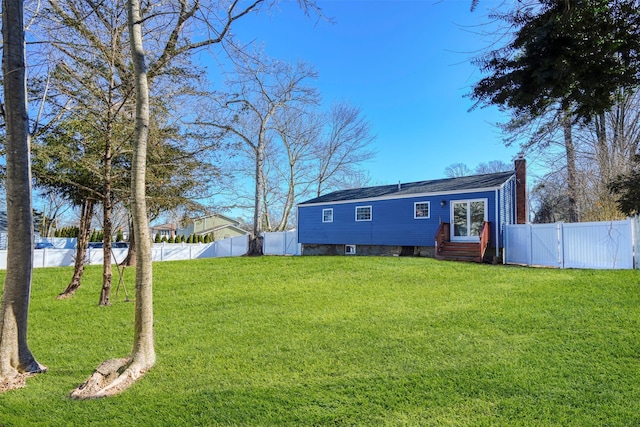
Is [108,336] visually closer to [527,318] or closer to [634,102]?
[527,318]

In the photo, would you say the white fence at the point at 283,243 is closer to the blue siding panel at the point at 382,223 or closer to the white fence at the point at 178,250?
the white fence at the point at 178,250

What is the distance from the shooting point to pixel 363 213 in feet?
56.6

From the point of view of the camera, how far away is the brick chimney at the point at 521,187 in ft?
45.8

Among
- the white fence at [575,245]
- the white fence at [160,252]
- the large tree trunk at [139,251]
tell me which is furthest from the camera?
the white fence at [160,252]

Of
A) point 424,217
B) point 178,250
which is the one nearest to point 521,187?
point 424,217

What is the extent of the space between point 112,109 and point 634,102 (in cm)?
1521

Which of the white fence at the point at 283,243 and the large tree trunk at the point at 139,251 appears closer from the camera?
the large tree trunk at the point at 139,251

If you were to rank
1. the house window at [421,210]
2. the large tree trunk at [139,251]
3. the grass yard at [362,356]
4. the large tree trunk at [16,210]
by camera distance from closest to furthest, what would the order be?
the grass yard at [362,356], the large tree trunk at [139,251], the large tree trunk at [16,210], the house window at [421,210]

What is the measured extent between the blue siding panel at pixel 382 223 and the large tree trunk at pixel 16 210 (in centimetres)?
1269

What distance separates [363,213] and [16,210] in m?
14.3

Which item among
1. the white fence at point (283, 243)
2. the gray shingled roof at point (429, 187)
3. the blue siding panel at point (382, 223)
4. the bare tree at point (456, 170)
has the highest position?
the bare tree at point (456, 170)

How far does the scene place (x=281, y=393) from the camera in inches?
123

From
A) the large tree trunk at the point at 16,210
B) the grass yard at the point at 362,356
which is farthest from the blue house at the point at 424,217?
the large tree trunk at the point at 16,210

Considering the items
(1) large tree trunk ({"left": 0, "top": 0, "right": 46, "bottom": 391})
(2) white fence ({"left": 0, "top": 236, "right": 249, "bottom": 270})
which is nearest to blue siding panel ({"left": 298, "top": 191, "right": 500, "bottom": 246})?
(2) white fence ({"left": 0, "top": 236, "right": 249, "bottom": 270})
